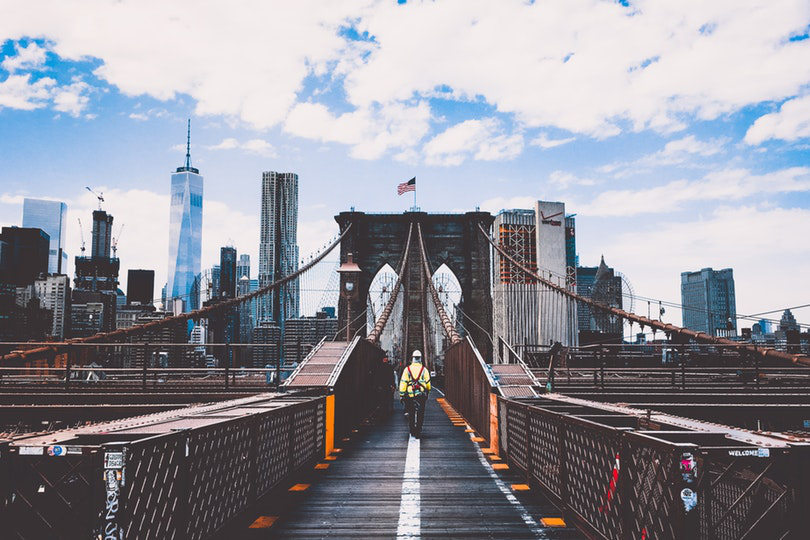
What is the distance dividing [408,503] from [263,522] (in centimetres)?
159

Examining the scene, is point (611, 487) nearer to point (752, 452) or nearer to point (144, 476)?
point (752, 452)

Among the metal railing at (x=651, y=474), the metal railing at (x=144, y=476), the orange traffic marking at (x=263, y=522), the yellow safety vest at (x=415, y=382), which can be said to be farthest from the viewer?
the yellow safety vest at (x=415, y=382)

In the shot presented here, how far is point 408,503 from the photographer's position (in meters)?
6.72

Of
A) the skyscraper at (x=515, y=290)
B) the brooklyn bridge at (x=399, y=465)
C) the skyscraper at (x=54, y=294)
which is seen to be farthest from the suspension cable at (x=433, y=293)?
the skyscraper at (x=54, y=294)

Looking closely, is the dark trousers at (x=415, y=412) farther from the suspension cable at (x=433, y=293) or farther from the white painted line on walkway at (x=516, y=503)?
the suspension cable at (x=433, y=293)

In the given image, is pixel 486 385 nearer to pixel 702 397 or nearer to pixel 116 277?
pixel 702 397

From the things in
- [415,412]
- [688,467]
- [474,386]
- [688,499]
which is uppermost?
[688,467]

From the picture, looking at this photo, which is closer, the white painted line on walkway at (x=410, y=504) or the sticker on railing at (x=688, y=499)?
the sticker on railing at (x=688, y=499)

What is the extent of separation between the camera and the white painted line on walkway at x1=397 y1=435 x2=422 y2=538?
5664 millimetres

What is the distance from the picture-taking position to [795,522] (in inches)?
151

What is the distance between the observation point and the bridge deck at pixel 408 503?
18.6 feet

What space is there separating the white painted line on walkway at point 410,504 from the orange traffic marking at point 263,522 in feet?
4.04

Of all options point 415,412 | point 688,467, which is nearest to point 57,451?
point 688,467

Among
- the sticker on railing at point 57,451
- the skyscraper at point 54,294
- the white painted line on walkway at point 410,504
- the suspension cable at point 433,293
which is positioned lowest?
the white painted line on walkway at point 410,504
